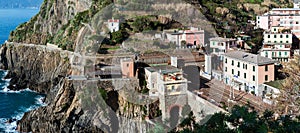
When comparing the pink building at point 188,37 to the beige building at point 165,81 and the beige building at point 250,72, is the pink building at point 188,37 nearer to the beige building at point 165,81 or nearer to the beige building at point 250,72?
the beige building at point 165,81

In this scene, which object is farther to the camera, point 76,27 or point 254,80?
point 76,27

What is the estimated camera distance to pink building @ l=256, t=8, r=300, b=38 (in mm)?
33750

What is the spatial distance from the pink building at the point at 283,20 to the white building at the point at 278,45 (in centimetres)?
344

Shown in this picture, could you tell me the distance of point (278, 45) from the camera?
2683 cm

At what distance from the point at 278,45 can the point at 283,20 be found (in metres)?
8.38

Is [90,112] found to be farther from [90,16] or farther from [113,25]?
[90,16]

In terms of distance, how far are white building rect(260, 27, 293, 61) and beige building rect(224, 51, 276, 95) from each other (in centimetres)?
412

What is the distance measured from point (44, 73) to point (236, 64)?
21.5 meters

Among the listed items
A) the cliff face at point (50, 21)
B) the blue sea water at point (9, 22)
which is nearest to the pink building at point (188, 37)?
the cliff face at point (50, 21)

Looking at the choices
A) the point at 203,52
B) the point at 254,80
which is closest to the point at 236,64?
the point at 254,80

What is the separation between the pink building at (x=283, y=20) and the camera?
3375 centimetres

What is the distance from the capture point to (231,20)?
39844 millimetres

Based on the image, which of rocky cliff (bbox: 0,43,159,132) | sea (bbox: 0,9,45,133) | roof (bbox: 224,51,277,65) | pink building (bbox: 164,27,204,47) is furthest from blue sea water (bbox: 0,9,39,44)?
roof (bbox: 224,51,277,65)

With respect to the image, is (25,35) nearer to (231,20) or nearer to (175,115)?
(231,20)
